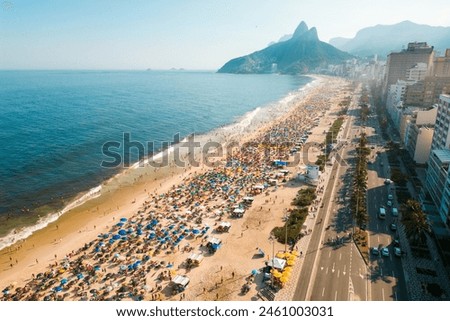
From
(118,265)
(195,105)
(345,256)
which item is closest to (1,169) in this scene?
(118,265)

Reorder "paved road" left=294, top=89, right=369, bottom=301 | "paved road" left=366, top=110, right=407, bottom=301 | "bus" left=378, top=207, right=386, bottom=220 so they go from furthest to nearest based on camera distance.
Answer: "bus" left=378, top=207, right=386, bottom=220
"paved road" left=366, top=110, right=407, bottom=301
"paved road" left=294, top=89, right=369, bottom=301

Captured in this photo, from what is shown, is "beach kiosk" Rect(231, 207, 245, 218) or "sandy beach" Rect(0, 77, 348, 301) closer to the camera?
"sandy beach" Rect(0, 77, 348, 301)

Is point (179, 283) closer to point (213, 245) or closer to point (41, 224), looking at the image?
point (213, 245)

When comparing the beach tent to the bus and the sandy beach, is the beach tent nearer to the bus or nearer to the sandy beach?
the sandy beach

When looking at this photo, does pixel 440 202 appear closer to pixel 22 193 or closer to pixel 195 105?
pixel 22 193

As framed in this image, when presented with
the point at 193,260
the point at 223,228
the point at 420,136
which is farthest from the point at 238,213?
the point at 420,136

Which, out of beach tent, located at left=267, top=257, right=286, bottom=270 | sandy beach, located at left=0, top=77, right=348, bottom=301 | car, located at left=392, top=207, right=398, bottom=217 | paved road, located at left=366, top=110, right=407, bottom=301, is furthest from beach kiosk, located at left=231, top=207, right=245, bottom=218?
car, located at left=392, top=207, right=398, bottom=217

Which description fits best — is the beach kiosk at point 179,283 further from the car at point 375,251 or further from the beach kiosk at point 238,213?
the car at point 375,251
